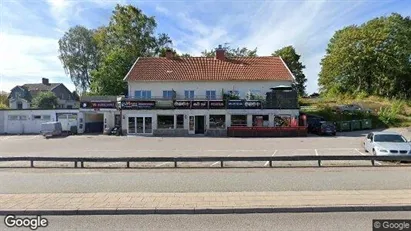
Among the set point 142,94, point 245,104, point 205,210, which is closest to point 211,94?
point 245,104

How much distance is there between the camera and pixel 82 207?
6.88 m

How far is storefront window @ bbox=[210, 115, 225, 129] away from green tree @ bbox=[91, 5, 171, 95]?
19.2 m

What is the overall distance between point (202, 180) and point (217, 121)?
23.9 m

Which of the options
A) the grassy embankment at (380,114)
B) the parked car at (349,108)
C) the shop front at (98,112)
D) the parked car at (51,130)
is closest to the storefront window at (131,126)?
the shop front at (98,112)

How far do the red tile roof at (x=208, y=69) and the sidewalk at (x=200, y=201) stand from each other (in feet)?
98.8

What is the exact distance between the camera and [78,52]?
61719mm

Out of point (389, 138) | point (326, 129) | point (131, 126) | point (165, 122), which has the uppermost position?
point (165, 122)

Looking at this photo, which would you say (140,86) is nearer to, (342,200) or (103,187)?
(103,187)

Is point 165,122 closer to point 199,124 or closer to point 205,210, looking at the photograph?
point 199,124

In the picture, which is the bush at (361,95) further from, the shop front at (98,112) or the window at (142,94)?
the shop front at (98,112)

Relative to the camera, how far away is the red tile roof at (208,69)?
3762 centimetres

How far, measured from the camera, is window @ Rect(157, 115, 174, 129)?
111 feet

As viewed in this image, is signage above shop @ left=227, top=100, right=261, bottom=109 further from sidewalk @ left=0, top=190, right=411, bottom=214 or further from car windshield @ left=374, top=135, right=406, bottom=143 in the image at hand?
sidewalk @ left=0, top=190, right=411, bottom=214

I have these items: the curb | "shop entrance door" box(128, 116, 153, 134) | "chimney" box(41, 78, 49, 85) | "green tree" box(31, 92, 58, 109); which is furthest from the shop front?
"chimney" box(41, 78, 49, 85)
